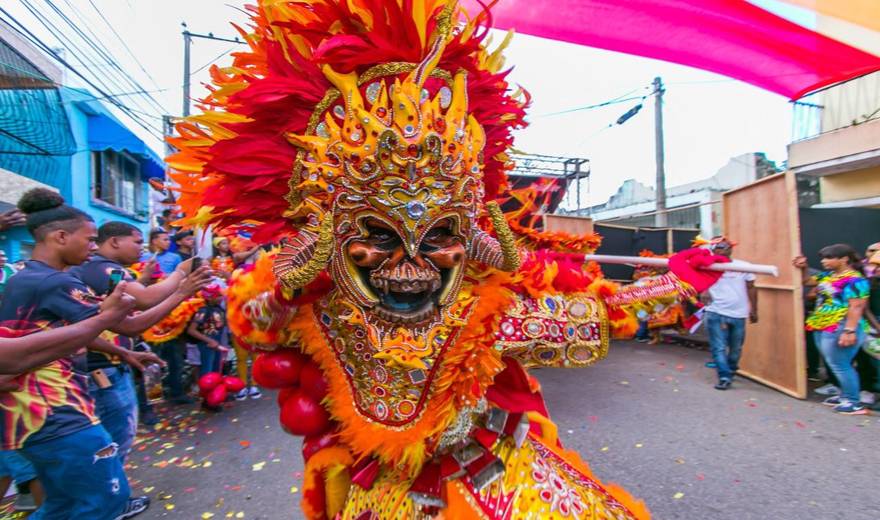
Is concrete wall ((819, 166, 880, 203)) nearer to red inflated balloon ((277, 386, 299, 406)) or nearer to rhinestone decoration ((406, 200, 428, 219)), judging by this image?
rhinestone decoration ((406, 200, 428, 219))

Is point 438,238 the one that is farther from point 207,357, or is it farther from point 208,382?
point 207,357

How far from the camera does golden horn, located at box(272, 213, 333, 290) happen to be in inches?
52.0

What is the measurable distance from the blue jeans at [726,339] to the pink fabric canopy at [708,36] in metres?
3.47

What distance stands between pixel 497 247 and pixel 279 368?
89 cm

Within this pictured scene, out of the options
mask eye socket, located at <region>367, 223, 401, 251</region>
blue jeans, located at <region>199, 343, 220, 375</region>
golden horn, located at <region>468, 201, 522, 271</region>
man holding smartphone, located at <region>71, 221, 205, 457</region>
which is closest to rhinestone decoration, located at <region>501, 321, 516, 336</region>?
golden horn, located at <region>468, 201, 522, 271</region>

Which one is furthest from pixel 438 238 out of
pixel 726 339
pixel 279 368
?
pixel 726 339

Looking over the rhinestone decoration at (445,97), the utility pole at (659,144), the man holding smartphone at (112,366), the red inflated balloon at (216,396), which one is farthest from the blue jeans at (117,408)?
the utility pole at (659,144)

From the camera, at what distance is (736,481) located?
3.04 meters

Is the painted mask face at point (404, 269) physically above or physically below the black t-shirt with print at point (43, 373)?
above

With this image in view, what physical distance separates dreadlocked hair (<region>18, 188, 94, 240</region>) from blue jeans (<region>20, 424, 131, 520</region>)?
0.95m

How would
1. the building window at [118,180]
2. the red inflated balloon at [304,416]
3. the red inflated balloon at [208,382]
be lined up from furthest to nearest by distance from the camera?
the building window at [118,180] < the red inflated balloon at [208,382] < the red inflated balloon at [304,416]

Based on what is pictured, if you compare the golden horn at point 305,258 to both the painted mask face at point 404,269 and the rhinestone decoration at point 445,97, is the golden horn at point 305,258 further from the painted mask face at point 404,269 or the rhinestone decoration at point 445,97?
the rhinestone decoration at point 445,97

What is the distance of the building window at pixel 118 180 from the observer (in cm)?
1113

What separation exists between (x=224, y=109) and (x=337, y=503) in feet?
4.70
